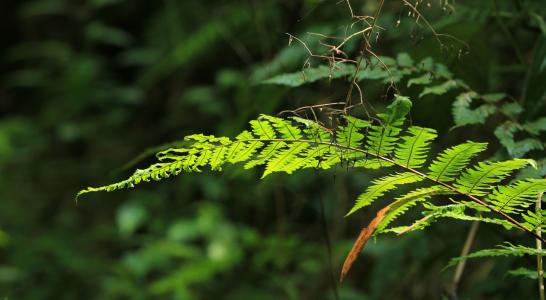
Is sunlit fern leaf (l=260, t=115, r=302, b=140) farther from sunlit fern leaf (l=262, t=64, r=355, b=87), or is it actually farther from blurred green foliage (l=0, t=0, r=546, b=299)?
blurred green foliage (l=0, t=0, r=546, b=299)

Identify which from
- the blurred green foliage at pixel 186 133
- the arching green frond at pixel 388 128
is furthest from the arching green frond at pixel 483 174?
the blurred green foliage at pixel 186 133

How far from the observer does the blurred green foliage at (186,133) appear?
182cm

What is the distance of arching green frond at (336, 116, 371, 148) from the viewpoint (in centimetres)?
88

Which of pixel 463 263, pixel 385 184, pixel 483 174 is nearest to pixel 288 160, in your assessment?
pixel 385 184

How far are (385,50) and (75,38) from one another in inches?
107

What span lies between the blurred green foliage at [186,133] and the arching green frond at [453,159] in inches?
17.4

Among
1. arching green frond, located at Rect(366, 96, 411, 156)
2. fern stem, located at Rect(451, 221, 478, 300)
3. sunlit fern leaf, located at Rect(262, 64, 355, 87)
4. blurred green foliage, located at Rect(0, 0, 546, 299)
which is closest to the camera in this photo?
arching green frond, located at Rect(366, 96, 411, 156)

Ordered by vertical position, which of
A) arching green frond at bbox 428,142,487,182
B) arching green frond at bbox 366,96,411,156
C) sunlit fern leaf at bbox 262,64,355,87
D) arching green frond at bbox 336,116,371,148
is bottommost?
arching green frond at bbox 428,142,487,182

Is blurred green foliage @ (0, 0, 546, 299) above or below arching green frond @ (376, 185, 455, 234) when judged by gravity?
above

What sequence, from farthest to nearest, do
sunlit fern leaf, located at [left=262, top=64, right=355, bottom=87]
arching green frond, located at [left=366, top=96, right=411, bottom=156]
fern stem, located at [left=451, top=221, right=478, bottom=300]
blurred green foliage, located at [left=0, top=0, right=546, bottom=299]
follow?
blurred green foliage, located at [left=0, top=0, right=546, bottom=299], fern stem, located at [left=451, top=221, right=478, bottom=300], sunlit fern leaf, located at [left=262, top=64, right=355, bottom=87], arching green frond, located at [left=366, top=96, right=411, bottom=156]

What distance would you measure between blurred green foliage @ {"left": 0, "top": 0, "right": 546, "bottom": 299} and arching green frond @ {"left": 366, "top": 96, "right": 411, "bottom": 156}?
453mm

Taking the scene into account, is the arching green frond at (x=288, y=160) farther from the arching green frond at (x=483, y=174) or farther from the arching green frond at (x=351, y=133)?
the arching green frond at (x=483, y=174)

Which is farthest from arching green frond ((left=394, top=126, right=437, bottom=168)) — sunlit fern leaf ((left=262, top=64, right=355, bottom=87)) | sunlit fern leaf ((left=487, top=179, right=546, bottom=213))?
sunlit fern leaf ((left=262, top=64, right=355, bottom=87))

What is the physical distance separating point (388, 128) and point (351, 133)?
54 millimetres
